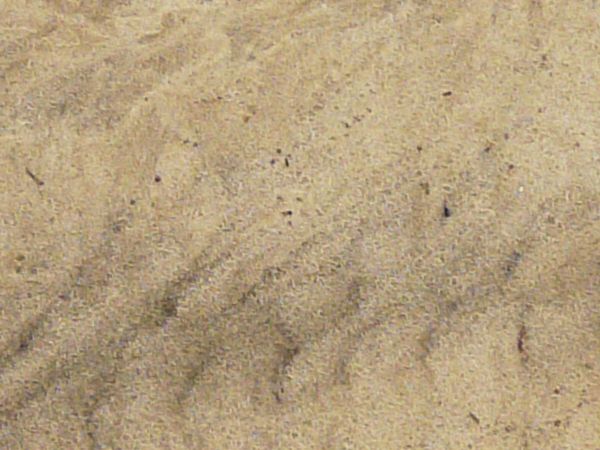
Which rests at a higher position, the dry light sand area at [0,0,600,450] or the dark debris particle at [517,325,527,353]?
the dry light sand area at [0,0,600,450]

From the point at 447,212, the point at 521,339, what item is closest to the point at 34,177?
the point at 447,212

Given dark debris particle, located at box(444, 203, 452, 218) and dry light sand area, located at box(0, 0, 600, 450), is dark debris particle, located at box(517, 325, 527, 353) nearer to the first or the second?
dry light sand area, located at box(0, 0, 600, 450)

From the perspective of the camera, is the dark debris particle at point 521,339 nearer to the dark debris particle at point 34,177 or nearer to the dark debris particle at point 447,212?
the dark debris particle at point 447,212

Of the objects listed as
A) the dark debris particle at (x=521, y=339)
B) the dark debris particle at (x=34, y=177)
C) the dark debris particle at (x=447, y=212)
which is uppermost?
the dark debris particle at (x=34, y=177)

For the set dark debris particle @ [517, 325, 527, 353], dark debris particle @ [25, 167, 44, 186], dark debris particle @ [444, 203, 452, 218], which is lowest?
dark debris particle @ [517, 325, 527, 353]

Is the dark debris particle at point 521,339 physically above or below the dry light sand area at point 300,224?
below

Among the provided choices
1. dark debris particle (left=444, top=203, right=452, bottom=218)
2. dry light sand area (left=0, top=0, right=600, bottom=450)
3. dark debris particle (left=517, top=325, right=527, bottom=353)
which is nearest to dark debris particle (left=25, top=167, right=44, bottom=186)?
dry light sand area (left=0, top=0, right=600, bottom=450)

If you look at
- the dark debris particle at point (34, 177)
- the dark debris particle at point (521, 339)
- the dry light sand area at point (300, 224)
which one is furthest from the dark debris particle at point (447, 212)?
the dark debris particle at point (34, 177)

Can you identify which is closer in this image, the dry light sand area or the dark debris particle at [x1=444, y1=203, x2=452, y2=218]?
the dry light sand area

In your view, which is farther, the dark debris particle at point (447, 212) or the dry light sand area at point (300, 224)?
the dark debris particle at point (447, 212)
